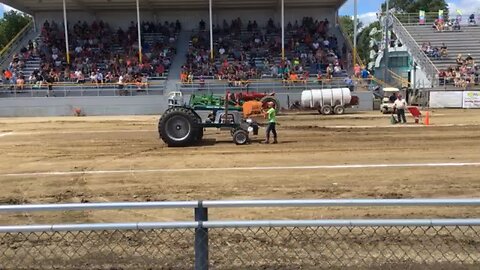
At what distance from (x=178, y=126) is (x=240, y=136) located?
2.03m

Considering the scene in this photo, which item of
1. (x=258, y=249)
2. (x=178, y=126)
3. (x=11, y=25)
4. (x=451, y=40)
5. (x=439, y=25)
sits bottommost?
(x=258, y=249)

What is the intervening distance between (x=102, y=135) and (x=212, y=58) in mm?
16515

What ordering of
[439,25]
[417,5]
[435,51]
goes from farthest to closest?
[417,5], [439,25], [435,51]

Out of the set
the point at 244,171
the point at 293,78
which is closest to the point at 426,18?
the point at 293,78

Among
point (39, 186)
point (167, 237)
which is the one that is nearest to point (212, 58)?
point (39, 186)

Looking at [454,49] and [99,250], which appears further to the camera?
[454,49]

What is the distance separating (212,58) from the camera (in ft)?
116

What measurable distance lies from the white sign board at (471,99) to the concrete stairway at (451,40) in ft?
18.9

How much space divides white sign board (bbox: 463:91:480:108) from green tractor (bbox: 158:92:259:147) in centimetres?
2225

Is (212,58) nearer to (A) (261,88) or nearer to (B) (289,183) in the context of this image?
(A) (261,88)

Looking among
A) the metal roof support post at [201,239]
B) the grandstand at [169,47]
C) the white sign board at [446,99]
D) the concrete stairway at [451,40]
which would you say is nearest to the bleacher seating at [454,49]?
the concrete stairway at [451,40]

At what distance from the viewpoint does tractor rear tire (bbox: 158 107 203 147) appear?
1543 cm

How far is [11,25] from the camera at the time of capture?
3007 inches

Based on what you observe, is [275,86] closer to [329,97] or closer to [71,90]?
[329,97]
